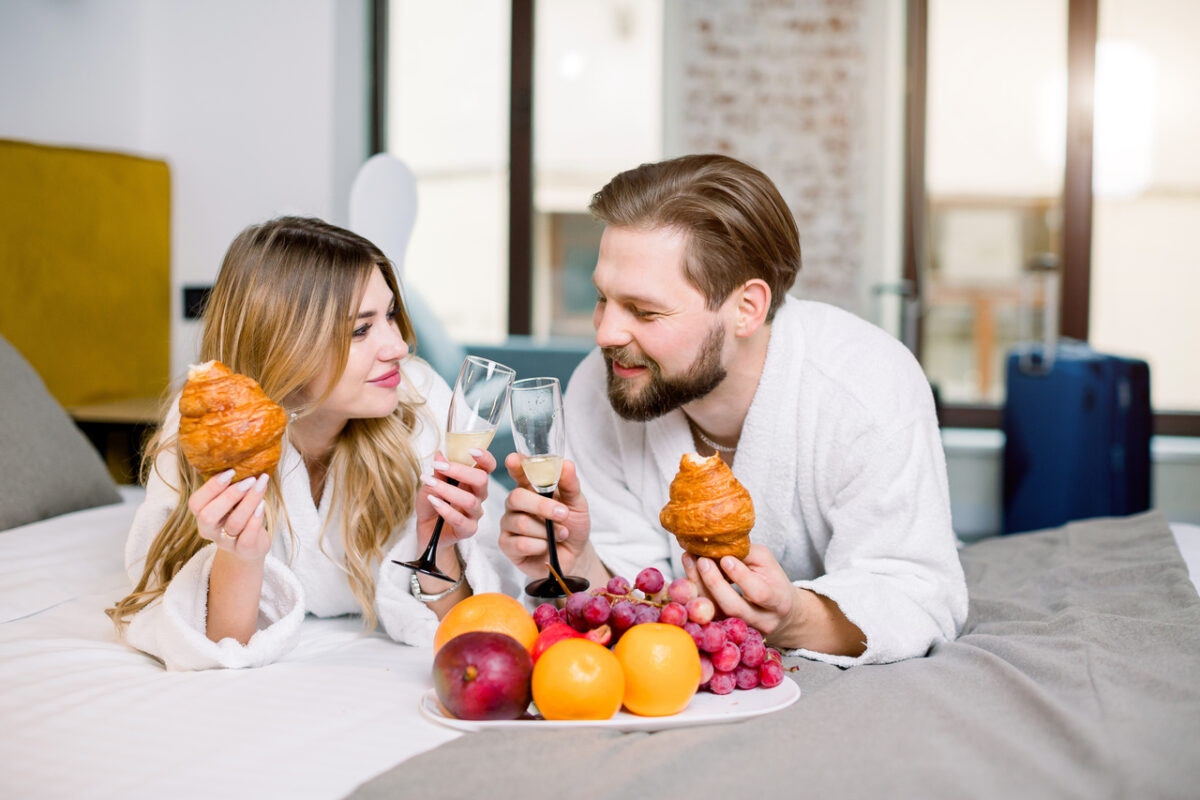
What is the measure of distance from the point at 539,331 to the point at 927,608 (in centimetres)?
462

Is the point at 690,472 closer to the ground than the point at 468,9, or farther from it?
closer to the ground

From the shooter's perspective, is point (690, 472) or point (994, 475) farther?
point (994, 475)

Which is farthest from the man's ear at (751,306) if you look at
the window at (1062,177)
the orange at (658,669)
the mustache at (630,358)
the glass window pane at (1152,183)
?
the glass window pane at (1152,183)

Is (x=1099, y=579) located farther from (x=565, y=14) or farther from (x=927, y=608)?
(x=565, y=14)

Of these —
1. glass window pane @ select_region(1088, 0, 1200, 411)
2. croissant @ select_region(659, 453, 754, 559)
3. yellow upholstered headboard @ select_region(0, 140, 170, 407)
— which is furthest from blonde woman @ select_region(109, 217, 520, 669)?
glass window pane @ select_region(1088, 0, 1200, 411)

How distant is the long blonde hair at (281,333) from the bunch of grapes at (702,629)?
0.61 metres

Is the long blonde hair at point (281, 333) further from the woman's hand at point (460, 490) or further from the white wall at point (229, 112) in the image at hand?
the white wall at point (229, 112)

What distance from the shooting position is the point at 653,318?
1.83 metres

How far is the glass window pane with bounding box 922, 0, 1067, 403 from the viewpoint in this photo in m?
5.47

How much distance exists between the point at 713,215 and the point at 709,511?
690 millimetres

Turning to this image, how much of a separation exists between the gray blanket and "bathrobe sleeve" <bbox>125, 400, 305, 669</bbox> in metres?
0.53

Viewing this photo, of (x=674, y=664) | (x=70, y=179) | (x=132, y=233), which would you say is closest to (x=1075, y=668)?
(x=674, y=664)

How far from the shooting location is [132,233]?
180 inches

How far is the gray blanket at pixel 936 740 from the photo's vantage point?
1067 millimetres
